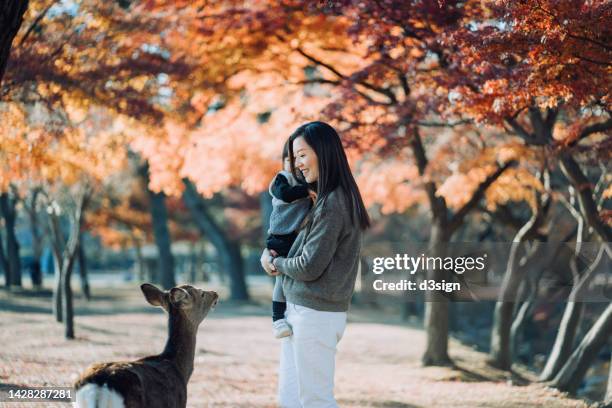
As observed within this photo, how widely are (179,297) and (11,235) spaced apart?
19.0m

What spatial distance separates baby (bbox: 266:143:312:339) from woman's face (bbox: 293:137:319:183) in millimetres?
159

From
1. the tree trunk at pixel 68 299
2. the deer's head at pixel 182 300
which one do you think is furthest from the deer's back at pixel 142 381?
the tree trunk at pixel 68 299

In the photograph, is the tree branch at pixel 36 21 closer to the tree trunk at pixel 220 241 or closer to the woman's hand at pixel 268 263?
the woman's hand at pixel 268 263

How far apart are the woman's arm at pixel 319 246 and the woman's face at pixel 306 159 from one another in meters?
0.26

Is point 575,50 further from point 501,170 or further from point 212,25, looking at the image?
point 212,25

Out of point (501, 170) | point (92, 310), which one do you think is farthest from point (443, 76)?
point (92, 310)

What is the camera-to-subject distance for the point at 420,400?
852 cm

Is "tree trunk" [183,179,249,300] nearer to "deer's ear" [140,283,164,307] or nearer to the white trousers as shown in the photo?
"deer's ear" [140,283,164,307]

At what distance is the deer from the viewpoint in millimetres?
3393

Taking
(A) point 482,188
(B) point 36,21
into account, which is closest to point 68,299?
(B) point 36,21

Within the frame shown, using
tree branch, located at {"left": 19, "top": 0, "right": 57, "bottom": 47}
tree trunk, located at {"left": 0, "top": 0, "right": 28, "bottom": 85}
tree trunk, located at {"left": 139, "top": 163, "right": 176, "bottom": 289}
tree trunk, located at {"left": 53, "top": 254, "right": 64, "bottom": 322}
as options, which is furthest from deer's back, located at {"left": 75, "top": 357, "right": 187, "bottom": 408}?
tree trunk, located at {"left": 139, "top": 163, "right": 176, "bottom": 289}

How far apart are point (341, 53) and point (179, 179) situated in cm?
373

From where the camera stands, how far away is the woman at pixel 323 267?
3.57 m

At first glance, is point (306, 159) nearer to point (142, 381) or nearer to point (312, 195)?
point (312, 195)
